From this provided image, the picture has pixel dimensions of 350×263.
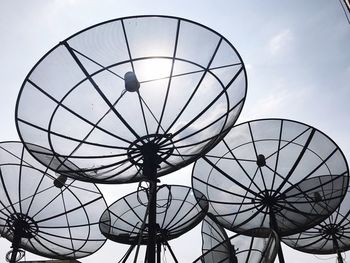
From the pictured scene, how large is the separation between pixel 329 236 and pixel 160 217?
308 inches

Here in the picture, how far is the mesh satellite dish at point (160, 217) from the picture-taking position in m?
11.8

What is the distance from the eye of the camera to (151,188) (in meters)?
7.00

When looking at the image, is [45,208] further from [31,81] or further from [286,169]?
[286,169]

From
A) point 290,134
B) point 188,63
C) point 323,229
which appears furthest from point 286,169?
point 188,63

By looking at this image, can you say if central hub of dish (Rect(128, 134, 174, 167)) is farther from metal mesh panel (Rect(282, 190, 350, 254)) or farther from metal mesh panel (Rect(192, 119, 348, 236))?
metal mesh panel (Rect(282, 190, 350, 254))

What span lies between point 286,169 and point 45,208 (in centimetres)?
906

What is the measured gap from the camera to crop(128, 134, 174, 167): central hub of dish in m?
7.95

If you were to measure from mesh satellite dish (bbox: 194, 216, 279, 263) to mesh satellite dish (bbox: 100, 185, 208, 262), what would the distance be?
895 millimetres

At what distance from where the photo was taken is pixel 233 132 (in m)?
12.2

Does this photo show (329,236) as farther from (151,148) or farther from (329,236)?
(151,148)

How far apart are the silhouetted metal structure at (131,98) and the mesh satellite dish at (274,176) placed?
3.90 meters

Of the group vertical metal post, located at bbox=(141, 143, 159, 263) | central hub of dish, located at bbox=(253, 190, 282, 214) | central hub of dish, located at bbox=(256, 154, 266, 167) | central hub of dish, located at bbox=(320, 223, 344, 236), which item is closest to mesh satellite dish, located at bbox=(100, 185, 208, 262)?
central hub of dish, located at bbox=(253, 190, 282, 214)

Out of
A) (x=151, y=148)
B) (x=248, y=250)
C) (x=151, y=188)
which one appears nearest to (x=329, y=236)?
(x=248, y=250)

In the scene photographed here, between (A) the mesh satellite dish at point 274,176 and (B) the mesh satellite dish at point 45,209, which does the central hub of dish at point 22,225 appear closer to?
(B) the mesh satellite dish at point 45,209
